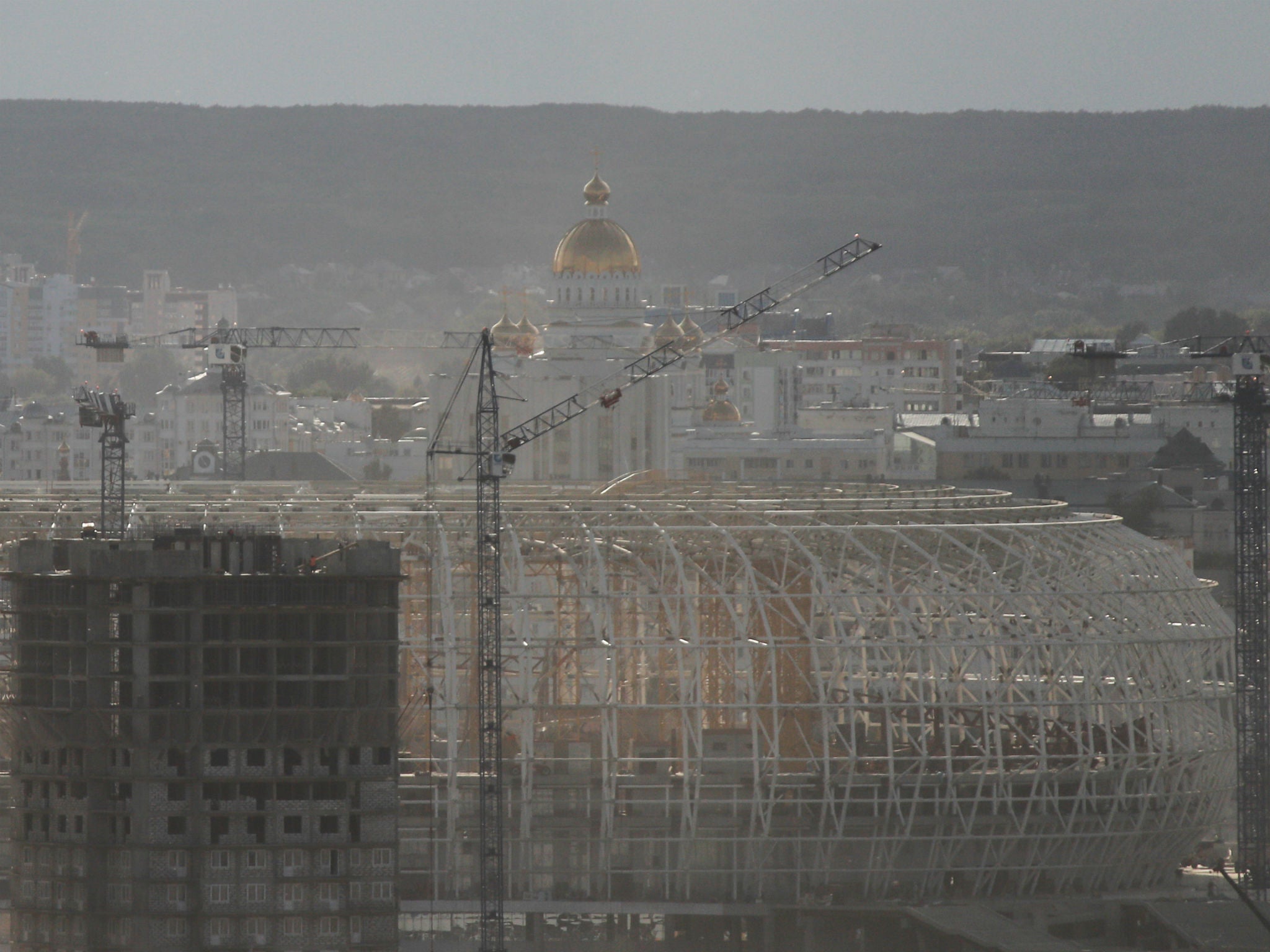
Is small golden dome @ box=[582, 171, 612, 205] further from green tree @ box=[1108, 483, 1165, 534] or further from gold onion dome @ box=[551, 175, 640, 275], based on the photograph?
green tree @ box=[1108, 483, 1165, 534]

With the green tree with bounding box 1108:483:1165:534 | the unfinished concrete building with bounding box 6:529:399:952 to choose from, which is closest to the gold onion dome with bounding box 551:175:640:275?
the green tree with bounding box 1108:483:1165:534

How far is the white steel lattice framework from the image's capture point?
82312 millimetres

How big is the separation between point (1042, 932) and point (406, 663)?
68.7ft

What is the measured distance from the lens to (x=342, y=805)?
6238cm

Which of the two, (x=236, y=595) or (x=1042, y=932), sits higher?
(x=236, y=595)

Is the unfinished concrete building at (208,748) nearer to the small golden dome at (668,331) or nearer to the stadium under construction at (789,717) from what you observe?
the stadium under construction at (789,717)

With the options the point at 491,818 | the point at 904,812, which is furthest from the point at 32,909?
the point at 904,812

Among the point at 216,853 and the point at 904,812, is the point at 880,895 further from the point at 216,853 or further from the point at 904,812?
the point at 216,853

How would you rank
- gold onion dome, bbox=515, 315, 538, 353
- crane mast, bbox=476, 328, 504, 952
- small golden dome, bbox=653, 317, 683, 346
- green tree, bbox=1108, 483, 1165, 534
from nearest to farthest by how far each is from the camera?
crane mast, bbox=476, 328, 504, 952, gold onion dome, bbox=515, 315, 538, 353, small golden dome, bbox=653, 317, 683, 346, green tree, bbox=1108, 483, 1165, 534

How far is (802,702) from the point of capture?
89062 mm

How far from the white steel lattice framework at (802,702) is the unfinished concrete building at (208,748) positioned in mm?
17456

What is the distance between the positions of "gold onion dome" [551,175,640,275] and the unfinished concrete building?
324 ft

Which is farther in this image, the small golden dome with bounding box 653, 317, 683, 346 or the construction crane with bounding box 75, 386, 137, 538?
the small golden dome with bounding box 653, 317, 683, 346

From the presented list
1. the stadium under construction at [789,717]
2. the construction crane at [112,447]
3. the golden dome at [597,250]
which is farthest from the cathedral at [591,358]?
the stadium under construction at [789,717]
